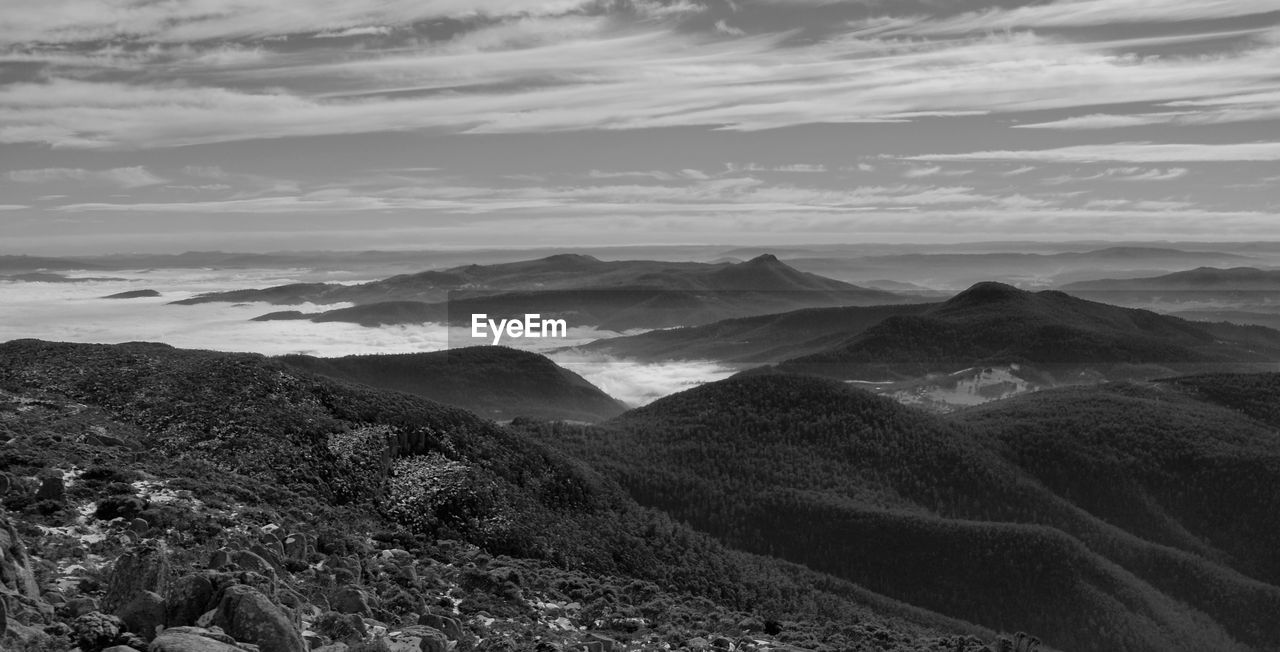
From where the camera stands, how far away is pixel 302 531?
29.4 meters

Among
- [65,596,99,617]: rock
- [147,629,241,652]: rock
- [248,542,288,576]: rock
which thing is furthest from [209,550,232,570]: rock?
[147,629,241,652]: rock

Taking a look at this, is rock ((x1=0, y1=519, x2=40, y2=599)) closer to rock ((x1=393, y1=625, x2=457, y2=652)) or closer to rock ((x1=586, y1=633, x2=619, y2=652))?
rock ((x1=393, y1=625, x2=457, y2=652))

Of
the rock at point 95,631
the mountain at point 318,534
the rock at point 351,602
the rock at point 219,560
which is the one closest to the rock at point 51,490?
the mountain at point 318,534

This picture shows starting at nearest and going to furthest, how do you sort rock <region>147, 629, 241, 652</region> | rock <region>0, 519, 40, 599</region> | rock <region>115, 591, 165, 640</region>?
rock <region>147, 629, 241, 652</region> → rock <region>115, 591, 165, 640</region> → rock <region>0, 519, 40, 599</region>

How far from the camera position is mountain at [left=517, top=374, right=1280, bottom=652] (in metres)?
71.8

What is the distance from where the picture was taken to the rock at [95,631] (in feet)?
54.5

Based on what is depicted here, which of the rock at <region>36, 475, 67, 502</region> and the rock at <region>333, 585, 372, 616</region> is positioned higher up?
the rock at <region>36, 475, 67, 502</region>

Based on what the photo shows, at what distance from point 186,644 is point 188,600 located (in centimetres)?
232

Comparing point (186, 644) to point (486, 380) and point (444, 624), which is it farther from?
point (486, 380)

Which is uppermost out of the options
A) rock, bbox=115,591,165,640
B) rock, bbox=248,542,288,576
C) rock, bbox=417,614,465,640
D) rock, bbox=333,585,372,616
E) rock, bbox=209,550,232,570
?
rock, bbox=115,591,165,640

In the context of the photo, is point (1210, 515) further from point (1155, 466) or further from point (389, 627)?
point (389, 627)

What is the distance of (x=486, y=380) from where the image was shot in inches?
6806

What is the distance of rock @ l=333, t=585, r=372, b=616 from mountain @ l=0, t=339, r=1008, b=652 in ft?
0.18

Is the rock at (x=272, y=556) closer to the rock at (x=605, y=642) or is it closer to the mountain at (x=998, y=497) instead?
the rock at (x=605, y=642)
